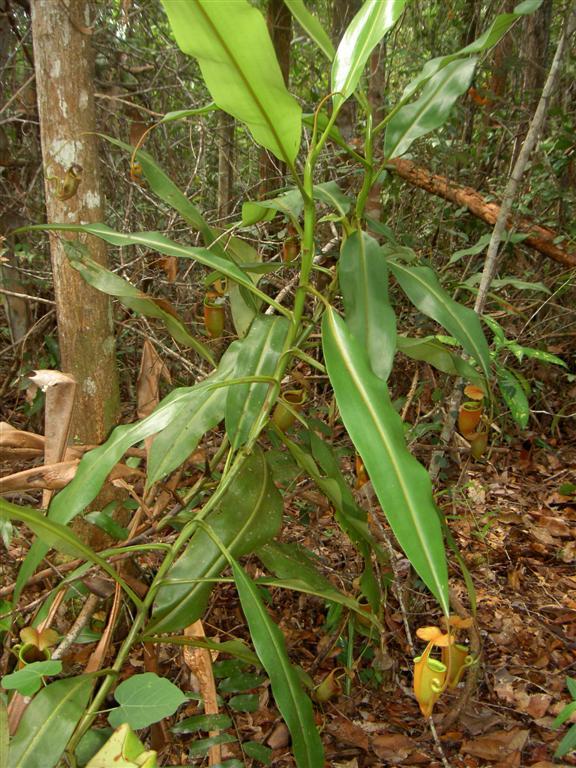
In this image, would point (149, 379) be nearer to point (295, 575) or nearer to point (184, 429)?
point (184, 429)

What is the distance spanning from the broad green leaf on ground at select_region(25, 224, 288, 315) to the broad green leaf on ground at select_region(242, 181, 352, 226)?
0.47 feet

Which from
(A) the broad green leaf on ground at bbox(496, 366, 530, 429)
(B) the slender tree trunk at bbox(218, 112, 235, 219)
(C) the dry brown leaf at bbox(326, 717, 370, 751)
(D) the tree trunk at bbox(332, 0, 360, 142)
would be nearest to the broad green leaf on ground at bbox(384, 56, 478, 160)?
(A) the broad green leaf on ground at bbox(496, 366, 530, 429)

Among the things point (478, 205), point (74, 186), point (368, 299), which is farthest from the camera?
point (478, 205)

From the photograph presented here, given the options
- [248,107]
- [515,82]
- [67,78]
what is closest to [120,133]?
[67,78]

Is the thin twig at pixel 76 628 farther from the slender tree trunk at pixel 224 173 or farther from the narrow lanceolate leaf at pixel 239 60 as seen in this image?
the slender tree trunk at pixel 224 173

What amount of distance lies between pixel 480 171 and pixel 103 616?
9.57 ft

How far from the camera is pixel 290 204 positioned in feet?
3.84

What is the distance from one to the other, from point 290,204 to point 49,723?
98 cm

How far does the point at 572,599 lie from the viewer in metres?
1.99

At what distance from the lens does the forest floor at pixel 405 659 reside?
4.70ft

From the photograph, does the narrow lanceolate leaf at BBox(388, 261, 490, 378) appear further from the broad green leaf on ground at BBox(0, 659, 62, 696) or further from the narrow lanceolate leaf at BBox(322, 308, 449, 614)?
the broad green leaf on ground at BBox(0, 659, 62, 696)

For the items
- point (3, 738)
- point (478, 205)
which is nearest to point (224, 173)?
point (478, 205)

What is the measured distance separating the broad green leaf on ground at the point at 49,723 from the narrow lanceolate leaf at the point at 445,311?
2.70 ft

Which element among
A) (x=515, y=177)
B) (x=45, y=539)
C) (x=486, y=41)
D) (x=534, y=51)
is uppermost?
(x=534, y=51)
